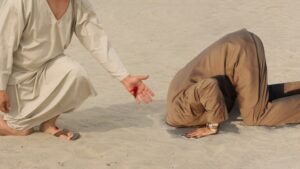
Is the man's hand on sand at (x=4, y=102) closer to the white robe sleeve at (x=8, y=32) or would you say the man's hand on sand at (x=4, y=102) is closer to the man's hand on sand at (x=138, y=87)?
the white robe sleeve at (x=8, y=32)

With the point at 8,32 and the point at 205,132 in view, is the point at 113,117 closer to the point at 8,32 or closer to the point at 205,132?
the point at 205,132

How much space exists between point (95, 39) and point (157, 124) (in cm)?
116

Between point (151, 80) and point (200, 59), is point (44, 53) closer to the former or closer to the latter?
point (200, 59)

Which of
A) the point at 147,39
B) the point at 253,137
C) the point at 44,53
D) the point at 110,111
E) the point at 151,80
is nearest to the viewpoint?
the point at 44,53

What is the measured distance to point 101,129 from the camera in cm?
537

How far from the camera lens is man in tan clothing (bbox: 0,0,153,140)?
4504 millimetres

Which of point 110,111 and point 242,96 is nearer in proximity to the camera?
point 242,96

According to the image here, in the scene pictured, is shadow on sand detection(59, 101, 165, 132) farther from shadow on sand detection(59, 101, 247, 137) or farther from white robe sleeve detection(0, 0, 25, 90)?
white robe sleeve detection(0, 0, 25, 90)

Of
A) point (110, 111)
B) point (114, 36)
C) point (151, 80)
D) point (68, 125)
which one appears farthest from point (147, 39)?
point (68, 125)

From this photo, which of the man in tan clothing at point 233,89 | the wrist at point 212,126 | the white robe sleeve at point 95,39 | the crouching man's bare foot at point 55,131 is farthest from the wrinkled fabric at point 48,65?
the wrist at point 212,126

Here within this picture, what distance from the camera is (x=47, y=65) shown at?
4.77 m

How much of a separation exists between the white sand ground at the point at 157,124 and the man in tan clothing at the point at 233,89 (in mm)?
112

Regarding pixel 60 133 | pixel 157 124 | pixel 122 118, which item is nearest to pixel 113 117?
pixel 122 118

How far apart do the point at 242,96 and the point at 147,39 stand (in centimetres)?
395
